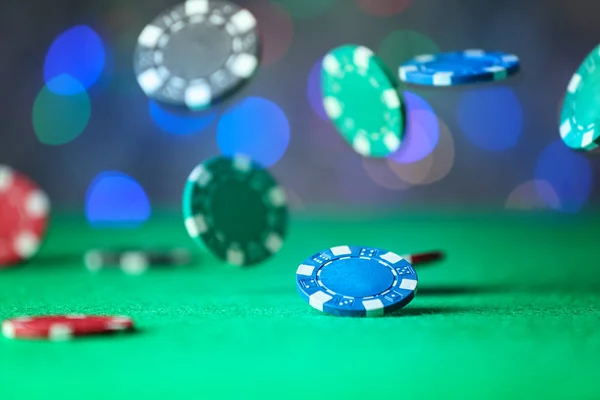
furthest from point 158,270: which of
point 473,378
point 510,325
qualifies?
point 473,378

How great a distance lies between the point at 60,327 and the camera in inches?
74.0

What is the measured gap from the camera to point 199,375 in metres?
1.61

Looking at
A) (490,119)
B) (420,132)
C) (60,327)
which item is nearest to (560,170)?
(490,119)

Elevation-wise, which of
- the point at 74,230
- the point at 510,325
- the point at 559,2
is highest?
the point at 559,2

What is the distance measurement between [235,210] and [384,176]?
2.47 metres

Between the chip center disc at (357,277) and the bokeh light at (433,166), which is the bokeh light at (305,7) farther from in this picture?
the chip center disc at (357,277)

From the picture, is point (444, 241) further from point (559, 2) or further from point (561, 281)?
point (559, 2)

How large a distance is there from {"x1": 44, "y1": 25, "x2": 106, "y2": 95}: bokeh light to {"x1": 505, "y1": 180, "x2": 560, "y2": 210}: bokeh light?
2.50 metres

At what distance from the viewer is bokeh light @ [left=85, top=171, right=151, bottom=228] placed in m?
5.07

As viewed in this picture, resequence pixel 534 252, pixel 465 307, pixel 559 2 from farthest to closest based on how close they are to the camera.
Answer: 1. pixel 559 2
2. pixel 534 252
3. pixel 465 307

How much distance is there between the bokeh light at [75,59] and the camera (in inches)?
195

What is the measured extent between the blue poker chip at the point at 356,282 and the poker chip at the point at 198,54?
0.69 meters

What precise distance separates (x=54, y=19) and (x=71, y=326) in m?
3.47

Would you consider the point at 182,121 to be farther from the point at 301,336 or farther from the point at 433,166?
the point at 301,336
